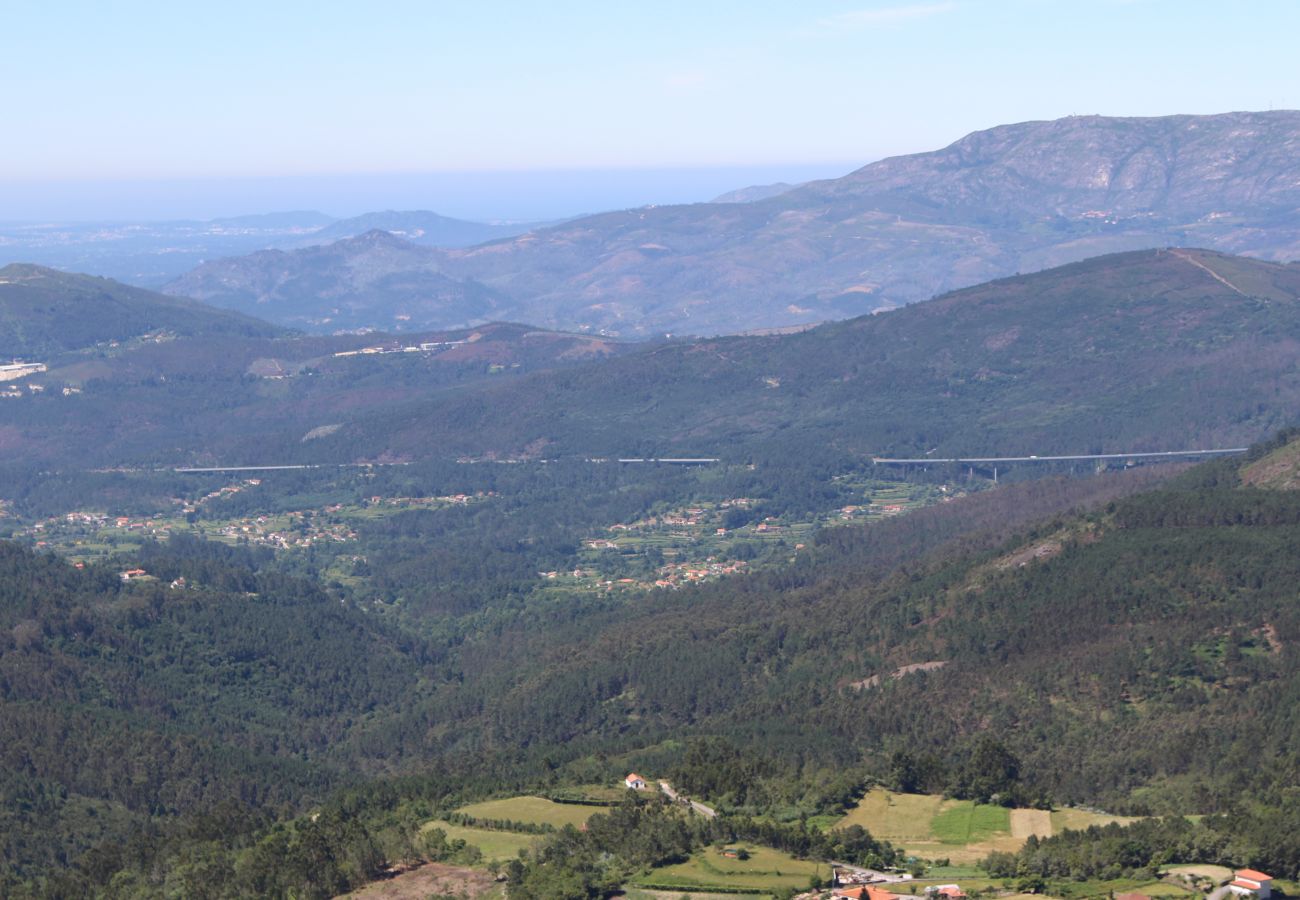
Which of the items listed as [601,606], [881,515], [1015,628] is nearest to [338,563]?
[601,606]

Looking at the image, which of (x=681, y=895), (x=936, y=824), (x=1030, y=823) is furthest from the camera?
(x=936, y=824)

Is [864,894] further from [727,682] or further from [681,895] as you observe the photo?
[727,682]

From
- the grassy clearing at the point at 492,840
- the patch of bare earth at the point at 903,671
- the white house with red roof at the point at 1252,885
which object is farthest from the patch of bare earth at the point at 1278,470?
the grassy clearing at the point at 492,840

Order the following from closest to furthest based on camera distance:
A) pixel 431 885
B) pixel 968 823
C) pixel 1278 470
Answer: pixel 431 885 < pixel 968 823 < pixel 1278 470

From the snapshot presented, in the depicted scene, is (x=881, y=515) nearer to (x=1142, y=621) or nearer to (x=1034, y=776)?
(x=1142, y=621)

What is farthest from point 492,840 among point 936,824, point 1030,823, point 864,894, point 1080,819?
point 1080,819

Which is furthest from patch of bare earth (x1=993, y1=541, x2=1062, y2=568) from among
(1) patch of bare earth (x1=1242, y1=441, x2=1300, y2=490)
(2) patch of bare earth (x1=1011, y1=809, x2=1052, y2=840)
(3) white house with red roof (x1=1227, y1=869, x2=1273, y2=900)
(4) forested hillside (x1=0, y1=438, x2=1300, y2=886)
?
(3) white house with red roof (x1=1227, y1=869, x2=1273, y2=900)
